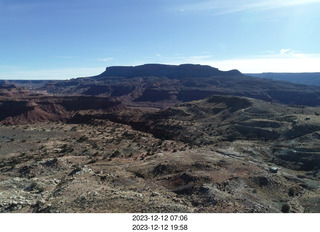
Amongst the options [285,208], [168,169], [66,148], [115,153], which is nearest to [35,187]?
[168,169]

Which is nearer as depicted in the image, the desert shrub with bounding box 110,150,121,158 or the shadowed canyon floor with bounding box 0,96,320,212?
the shadowed canyon floor with bounding box 0,96,320,212

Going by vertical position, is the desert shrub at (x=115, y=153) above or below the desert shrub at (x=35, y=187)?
below

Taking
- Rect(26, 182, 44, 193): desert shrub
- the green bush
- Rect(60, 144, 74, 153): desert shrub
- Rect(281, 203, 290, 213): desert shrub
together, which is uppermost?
Rect(26, 182, 44, 193): desert shrub

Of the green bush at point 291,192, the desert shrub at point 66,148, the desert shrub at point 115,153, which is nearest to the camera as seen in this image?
the green bush at point 291,192

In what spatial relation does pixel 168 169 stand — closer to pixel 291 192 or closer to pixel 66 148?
pixel 291 192

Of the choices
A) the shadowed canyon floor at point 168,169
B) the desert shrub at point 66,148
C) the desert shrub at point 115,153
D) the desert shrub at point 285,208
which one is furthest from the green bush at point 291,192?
the desert shrub at point 66,148

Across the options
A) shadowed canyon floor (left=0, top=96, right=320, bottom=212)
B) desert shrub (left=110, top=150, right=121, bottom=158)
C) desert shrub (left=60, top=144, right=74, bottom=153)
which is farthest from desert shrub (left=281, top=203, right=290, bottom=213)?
desert shrub (left=60, top=144, right=74, bottom=153)

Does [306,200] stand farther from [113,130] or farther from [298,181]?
[113,130]

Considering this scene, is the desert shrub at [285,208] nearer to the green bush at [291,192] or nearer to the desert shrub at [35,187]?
the green bush at [291,192]

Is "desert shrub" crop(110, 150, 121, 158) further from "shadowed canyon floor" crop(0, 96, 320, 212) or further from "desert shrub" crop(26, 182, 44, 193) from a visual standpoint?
"desert shrub" crop(26, 182, 44, 193)

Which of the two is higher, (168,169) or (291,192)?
(168,169)

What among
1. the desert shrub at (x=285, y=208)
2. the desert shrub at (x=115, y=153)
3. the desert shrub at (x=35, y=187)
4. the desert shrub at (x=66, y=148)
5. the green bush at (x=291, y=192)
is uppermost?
the desert shrub at (x=35, y=187)
